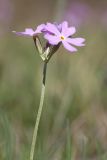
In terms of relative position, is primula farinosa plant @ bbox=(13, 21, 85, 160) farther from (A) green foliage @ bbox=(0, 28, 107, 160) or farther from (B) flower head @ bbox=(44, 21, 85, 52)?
(A) green foliage @ bbox=(0, 28, 107, 160)

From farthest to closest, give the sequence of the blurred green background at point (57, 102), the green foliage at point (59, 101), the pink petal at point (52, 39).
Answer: the green foliage at point (59, 101) < the blurred green background at point (57, 102) < the pink petal at point (52, 39)

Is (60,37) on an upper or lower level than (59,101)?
upper

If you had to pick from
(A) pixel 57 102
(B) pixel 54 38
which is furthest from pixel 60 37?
(A) pixel 57 102

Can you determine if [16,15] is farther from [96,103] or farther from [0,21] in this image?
[96,103]

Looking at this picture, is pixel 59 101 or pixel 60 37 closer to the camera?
pixel 60 37

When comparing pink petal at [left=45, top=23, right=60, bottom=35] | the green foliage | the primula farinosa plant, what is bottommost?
the green foliage

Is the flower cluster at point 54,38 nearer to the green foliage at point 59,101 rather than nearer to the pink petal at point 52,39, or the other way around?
the pink petal at point 52,39

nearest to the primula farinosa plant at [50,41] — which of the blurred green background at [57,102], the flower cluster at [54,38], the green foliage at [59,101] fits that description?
the flower cluster at [54,38]

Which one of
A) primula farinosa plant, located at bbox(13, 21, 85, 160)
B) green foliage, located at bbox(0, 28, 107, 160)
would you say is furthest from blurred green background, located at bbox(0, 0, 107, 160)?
primula farinosa plant, located at bbox(13, 21, 85, 160)

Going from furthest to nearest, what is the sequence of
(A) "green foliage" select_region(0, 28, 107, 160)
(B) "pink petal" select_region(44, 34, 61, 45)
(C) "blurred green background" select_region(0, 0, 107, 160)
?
(A) "green foliage" select_region(0, 28, 107, 160)
(C) "blurred green background" select_region(0, 0, 107, 160)
(B) "pink petal" select_region(44, 34, 61, 45)

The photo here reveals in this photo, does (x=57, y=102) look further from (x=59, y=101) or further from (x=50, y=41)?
(x=50, y=41)
